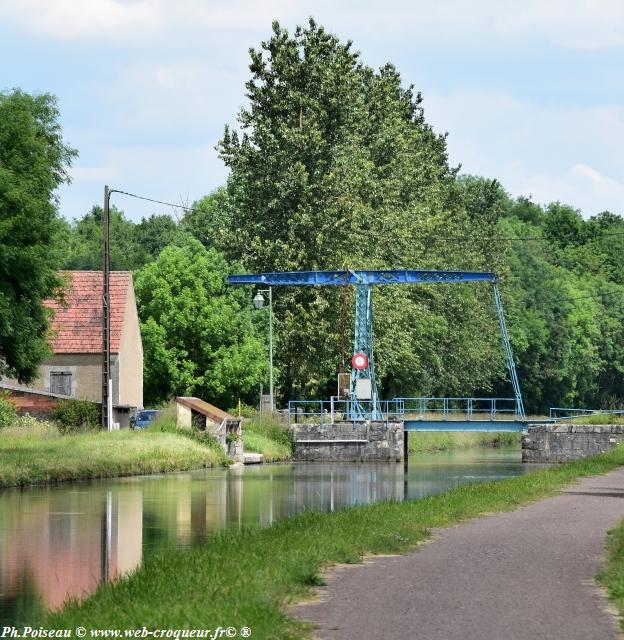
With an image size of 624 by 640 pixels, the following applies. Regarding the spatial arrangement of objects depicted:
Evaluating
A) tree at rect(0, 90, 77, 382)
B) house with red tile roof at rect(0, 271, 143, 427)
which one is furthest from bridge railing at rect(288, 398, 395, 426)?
tree at rect(0, 90, 77, 382)

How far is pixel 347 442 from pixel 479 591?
5485 centimetres

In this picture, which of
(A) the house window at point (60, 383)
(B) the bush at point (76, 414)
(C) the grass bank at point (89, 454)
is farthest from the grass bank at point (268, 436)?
(B) the bush at point (76, 414)

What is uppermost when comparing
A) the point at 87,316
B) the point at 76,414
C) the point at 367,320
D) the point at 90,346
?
the point at 87,316

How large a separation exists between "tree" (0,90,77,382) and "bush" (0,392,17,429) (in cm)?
971

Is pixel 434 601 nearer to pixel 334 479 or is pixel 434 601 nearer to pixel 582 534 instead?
pixel 582 534

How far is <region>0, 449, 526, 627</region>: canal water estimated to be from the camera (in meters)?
19.1

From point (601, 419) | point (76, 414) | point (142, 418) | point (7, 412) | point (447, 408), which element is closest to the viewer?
point (7, 412)

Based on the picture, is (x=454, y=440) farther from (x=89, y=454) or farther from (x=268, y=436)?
(x=89, y=454)

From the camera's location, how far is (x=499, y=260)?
106 m

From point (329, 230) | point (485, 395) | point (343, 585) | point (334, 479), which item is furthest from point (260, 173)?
point (343, 585)

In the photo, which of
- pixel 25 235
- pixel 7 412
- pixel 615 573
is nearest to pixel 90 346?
pixel 7 412

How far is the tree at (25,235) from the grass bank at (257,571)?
17.7m

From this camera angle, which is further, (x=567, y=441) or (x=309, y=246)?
(x=309, y=246)

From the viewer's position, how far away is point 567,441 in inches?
2685
